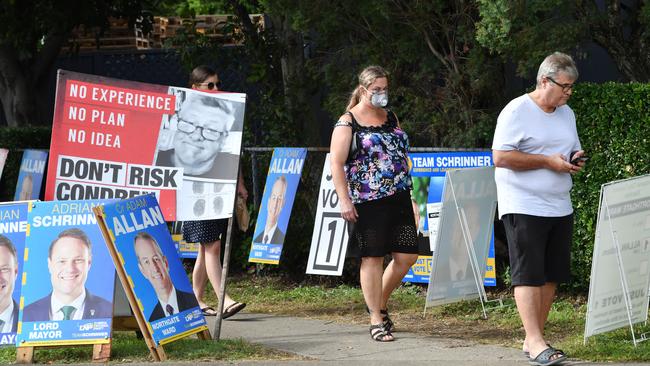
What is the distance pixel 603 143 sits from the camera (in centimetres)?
860

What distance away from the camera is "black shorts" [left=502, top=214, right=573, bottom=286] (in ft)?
21.5

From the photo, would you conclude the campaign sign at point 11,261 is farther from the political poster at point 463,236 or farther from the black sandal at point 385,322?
the political poster at point 463,236

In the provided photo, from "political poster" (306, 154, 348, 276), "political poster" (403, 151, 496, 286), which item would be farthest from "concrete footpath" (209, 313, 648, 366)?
"political poster" (403, 151, 496, 286)

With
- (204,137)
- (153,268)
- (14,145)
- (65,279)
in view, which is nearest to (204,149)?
(204,137)

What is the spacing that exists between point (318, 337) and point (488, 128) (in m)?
2.95

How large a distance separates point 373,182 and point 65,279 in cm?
212

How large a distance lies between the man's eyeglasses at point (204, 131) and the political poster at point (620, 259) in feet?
8.43

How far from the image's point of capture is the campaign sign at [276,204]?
10641mm

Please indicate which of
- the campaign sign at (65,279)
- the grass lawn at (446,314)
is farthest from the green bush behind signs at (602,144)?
the campaign sign at (65,279)

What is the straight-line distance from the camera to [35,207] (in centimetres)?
729

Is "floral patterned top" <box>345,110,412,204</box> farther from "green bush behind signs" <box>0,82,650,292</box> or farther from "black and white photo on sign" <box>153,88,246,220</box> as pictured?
"green bush behind signs" <box>0,82,650,292</box>

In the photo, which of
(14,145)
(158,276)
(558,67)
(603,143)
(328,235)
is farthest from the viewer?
(14,145)

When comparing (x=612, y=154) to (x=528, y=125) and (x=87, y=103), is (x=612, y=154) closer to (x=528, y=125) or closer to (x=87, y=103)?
(x=528, y=125)

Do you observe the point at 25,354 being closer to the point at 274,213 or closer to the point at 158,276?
the point at 158,276
